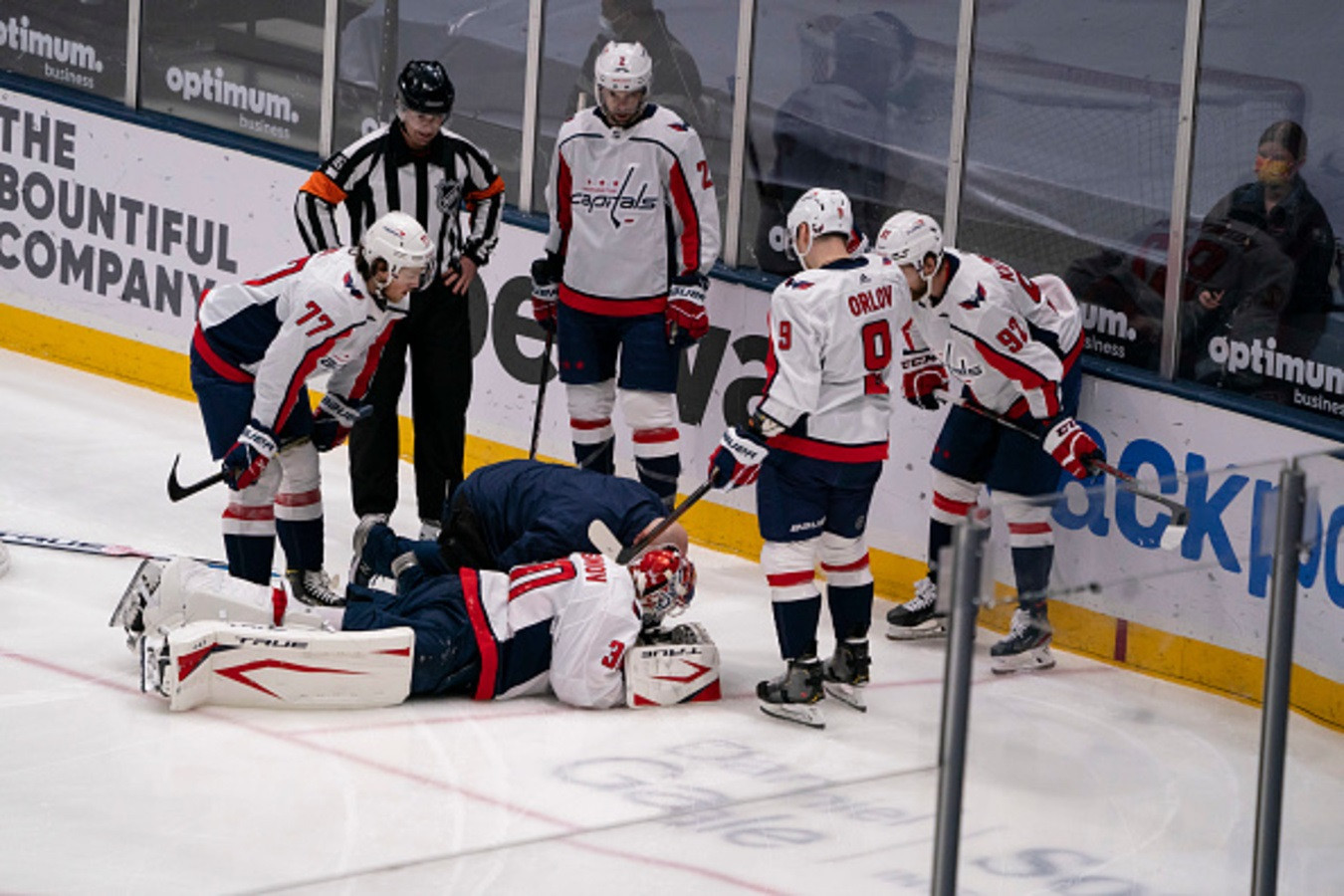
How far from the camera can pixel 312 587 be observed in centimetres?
583

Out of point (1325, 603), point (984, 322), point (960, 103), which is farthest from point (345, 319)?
point (1325, 603)

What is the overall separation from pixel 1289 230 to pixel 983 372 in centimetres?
87

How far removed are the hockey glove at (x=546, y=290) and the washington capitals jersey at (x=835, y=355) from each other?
1.43m

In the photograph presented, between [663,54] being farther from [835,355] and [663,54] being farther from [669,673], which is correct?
[669,673]

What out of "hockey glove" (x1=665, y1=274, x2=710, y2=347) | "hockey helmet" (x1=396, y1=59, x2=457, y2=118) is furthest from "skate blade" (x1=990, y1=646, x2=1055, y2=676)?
"hockey helmet" (x1=396, y1=59, x2=457, y2=118)

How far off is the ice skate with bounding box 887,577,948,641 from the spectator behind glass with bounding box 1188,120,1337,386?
1.09 m

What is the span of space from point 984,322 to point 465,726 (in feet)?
5.45

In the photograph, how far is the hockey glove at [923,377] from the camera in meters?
6.00

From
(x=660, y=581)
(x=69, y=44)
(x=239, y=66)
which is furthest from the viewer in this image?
(x=69, y=44)

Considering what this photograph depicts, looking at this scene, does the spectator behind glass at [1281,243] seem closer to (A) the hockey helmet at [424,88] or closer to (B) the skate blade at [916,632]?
(B) the skate blade at [916,632]

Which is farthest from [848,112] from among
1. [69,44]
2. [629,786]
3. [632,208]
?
[69,44]

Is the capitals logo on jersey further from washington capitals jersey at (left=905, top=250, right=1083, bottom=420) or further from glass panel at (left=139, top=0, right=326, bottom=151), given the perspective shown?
glass panel at (left=139, top=0, right=326, bottom=151)

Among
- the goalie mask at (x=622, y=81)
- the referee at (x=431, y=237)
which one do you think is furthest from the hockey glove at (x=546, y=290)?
the goalie mask at (x=622, y=81)

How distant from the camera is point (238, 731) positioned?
4.82m
